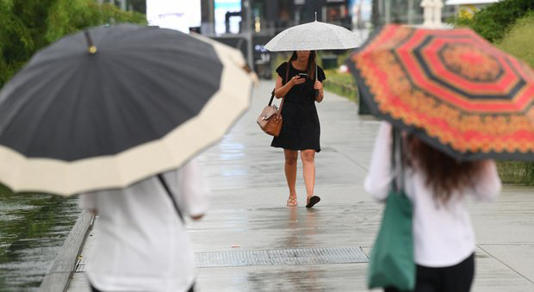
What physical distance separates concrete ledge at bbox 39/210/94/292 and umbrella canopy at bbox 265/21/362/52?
261cm

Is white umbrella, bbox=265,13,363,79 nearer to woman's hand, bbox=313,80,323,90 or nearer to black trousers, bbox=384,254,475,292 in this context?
woman's hand, bbox=313,80,323,90

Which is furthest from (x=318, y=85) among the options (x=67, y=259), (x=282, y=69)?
(x=67, y=259)

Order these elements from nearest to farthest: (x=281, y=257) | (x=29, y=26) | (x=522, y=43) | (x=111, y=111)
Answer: (x=111, y=111), (x=281, y=257), (x=522, y=43), (x=29, y=26)

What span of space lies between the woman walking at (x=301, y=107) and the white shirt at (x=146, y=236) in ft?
21.3

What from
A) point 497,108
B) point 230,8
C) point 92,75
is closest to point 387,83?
point 497,108

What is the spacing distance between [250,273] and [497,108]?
4.26m

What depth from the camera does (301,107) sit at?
1094 cm

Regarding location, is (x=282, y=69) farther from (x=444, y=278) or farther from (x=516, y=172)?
(x=444, y=278)

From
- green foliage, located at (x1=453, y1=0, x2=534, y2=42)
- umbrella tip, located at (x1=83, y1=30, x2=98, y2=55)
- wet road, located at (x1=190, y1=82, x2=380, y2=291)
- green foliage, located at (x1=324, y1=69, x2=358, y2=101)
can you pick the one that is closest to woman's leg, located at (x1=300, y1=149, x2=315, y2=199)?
wet road, located at (x1=190, y1=82, x2=380, y2=291)

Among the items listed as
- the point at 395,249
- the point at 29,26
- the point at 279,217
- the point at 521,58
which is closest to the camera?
the point at 395,249

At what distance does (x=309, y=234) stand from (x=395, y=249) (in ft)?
17.9

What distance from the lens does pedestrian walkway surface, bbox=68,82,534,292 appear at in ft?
25.4

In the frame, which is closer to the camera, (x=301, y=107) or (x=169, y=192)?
(x=169, y=192)

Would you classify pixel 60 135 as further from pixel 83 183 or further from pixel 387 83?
pixel 387 83
